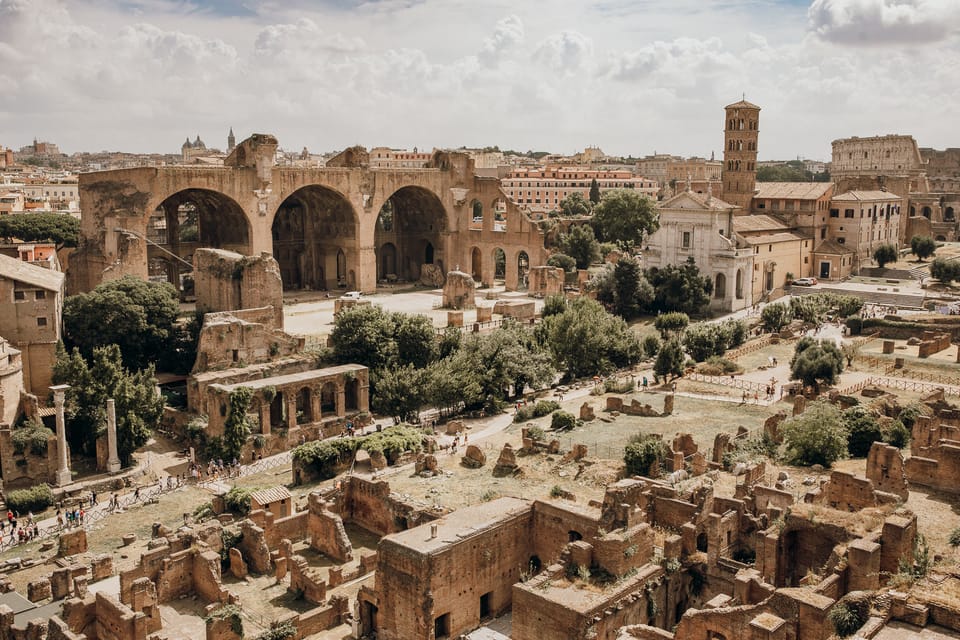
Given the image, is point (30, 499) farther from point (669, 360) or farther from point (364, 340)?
point (669, 360)

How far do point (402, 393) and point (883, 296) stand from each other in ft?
116

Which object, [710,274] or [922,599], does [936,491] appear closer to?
[922,599]

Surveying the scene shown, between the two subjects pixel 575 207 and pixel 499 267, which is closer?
pixel 499 267

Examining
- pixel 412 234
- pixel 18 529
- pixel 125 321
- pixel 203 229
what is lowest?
pixel 18 529

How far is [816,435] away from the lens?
27.8m

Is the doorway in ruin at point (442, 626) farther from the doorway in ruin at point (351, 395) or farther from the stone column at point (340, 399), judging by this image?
the doorway in ruin at point (351, 395)

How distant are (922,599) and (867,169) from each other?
4331 inches

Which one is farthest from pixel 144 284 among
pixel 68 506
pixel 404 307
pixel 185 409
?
pixel 404 307

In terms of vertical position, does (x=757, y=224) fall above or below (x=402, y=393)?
above

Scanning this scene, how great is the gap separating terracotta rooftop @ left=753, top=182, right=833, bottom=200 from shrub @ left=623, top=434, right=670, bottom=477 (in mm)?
44019

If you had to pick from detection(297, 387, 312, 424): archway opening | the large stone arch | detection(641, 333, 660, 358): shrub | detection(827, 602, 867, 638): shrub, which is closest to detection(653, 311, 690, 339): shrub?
detection(641, 333, 660, 358): shrub

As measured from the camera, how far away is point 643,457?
90.8ft

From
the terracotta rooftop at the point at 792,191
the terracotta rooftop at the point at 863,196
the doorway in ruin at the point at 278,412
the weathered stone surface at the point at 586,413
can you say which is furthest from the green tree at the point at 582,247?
the doorway in ruin at the point at 278,412

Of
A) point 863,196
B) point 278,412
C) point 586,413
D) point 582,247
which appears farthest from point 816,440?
point 863,196
